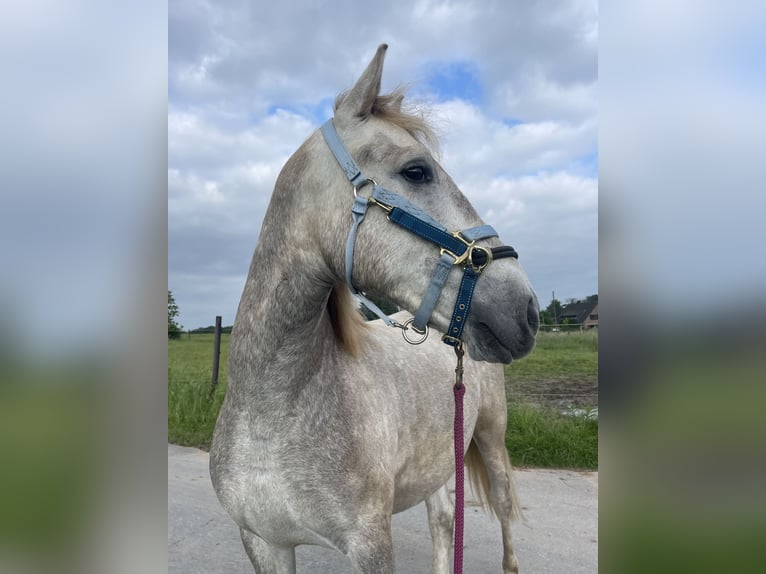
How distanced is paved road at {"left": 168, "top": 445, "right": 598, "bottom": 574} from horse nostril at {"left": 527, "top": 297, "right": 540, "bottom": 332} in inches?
113

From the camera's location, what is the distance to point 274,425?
194 cm

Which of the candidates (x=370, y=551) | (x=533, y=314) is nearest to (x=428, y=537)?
(x=370, y=551)

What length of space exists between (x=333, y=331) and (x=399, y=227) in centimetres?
68

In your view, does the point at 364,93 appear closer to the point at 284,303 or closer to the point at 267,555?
the point at 284,303

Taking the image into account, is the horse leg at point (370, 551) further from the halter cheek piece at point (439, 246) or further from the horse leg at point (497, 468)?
the horse leg at point (497, 468)

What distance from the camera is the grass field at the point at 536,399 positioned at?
6383 millimetres

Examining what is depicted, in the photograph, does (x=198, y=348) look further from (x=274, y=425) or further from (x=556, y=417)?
(x=274, y=425)

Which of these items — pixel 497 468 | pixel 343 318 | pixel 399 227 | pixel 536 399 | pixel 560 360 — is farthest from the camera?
pixel 560 360

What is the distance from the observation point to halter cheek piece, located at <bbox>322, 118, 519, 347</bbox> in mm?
1641

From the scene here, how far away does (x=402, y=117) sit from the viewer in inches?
79.0

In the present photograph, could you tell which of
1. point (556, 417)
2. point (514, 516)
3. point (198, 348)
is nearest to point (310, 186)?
point (514, 516)

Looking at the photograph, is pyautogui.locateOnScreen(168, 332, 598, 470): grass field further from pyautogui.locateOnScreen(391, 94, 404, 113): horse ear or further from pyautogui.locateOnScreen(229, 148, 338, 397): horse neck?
pyautogui.locateOnScreen(391, 94, 404, 113): horse ear
